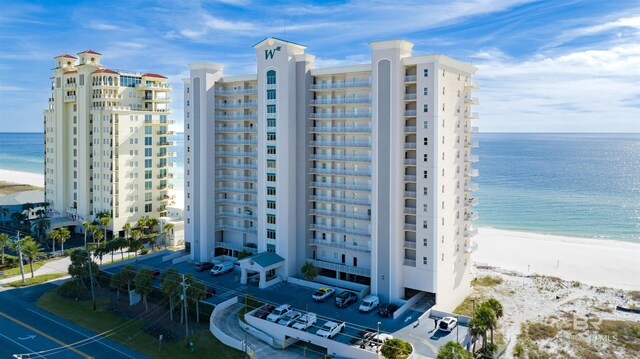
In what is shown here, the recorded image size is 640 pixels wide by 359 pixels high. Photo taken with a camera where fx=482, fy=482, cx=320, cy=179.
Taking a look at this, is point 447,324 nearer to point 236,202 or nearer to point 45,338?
Answer: point 236,202

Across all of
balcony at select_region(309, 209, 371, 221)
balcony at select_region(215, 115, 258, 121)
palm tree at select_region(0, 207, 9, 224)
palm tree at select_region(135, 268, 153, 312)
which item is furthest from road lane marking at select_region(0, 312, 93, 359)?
palm tree at select_region(0, 207, 9, 224)

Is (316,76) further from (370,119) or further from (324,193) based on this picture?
(324,193)

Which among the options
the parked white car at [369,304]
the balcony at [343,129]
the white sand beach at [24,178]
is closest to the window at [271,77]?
the balcony at [343,129]

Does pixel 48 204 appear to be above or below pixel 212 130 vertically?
below

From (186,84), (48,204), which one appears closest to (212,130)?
(186,84)

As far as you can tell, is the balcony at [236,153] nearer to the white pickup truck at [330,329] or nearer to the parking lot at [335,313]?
the parking lot at [335,313]

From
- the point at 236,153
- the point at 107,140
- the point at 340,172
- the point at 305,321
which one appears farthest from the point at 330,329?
the point at 107,140

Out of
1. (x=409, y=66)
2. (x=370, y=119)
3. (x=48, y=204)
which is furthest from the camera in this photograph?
(x=48, y=204)
